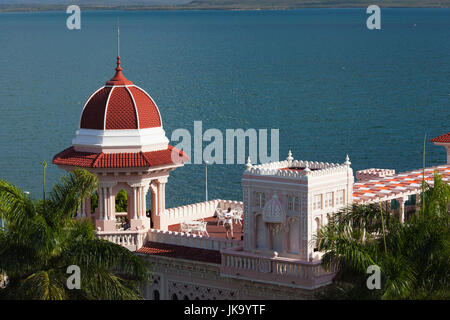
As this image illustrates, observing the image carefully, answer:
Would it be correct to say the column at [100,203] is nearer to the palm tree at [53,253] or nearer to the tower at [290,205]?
the tower at [290,205]

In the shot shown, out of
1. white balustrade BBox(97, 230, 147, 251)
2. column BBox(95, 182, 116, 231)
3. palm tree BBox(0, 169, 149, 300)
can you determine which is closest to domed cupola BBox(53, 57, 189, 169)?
column BBox(95, 182, 116, 231)

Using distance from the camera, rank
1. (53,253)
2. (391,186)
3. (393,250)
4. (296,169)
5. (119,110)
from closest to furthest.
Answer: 1. (53,253)
2. (393,250)
3. (296,169)
4. (119,110)
5. (391,186)

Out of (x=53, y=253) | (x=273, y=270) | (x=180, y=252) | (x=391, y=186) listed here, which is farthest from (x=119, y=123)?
(x=53, y=253)

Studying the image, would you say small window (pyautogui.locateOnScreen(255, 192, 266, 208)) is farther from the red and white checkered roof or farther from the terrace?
the red and white checkered roof

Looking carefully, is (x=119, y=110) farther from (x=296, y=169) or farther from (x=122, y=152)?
(x=296, y=169)

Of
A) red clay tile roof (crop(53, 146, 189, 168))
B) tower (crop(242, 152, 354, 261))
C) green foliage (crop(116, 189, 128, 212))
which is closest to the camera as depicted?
tower (crop(242, 152, 354, 261))

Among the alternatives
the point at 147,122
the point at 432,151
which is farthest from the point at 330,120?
the point at 147,122
